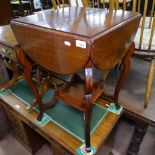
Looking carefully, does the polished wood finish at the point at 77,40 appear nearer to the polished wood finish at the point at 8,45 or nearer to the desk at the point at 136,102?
the polished wood finish at the point at 8,45

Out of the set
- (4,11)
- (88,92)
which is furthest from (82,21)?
(4,11)

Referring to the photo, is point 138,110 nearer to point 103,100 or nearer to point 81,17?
point 103,100

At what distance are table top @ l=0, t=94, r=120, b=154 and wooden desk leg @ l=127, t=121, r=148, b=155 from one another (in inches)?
7.3

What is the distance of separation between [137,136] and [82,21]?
35.5 inches

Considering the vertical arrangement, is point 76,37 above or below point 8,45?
above

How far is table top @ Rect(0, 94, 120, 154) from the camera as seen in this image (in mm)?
1050

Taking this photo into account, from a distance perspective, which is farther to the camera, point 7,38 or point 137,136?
point 137,136

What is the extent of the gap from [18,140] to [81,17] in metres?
1.24

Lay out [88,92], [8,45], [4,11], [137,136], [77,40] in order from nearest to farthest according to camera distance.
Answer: [77,40] → [88,92] → [8,45] → [137,136] → [4,11]

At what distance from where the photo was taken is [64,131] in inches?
44.4

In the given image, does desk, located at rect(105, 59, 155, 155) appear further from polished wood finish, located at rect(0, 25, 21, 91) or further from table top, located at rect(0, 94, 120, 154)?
polished wood finish, located at rect(0, 25, 21, 91)

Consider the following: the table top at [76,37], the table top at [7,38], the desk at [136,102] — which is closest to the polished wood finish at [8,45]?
the table top at [7,38]

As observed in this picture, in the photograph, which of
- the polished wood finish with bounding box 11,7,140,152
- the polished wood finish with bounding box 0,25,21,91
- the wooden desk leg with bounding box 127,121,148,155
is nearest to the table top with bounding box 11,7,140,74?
the polished wood finish with bounding box 11,7,140,152

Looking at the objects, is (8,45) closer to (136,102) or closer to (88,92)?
(88,92)
